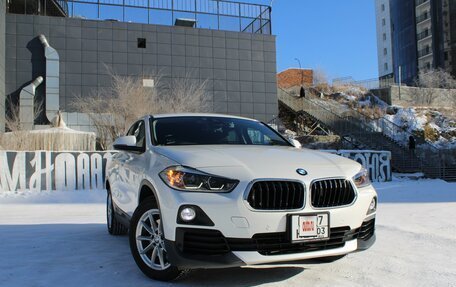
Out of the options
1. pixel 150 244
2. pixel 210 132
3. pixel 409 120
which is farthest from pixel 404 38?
pixel 150 244

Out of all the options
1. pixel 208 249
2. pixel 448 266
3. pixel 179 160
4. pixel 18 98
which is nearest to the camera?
pixel 208 249

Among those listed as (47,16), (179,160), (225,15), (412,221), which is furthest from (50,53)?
(179,160)

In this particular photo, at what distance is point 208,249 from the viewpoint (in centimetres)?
418

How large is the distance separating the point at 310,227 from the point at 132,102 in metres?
23.0

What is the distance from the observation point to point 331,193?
14.7ft

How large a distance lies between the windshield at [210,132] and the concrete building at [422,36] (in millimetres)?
62111

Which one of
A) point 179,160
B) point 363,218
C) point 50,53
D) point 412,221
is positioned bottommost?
point 412,221

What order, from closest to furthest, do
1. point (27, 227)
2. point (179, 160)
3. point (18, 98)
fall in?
point (179, 160) < point (27, 227) < point (18, 98)

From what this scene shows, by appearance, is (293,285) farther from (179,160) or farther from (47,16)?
(47,16)

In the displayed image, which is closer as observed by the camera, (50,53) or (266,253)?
(266,253)

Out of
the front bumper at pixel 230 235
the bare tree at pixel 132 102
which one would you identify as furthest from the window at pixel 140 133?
the bare tree at pixel 132 102

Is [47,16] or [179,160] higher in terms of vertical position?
[47,16]

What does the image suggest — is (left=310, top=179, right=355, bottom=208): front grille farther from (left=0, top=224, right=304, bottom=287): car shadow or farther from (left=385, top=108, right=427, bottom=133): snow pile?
(left=385, top=108, right=427, bottom=133): snow pile

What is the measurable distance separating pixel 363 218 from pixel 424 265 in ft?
4.69
